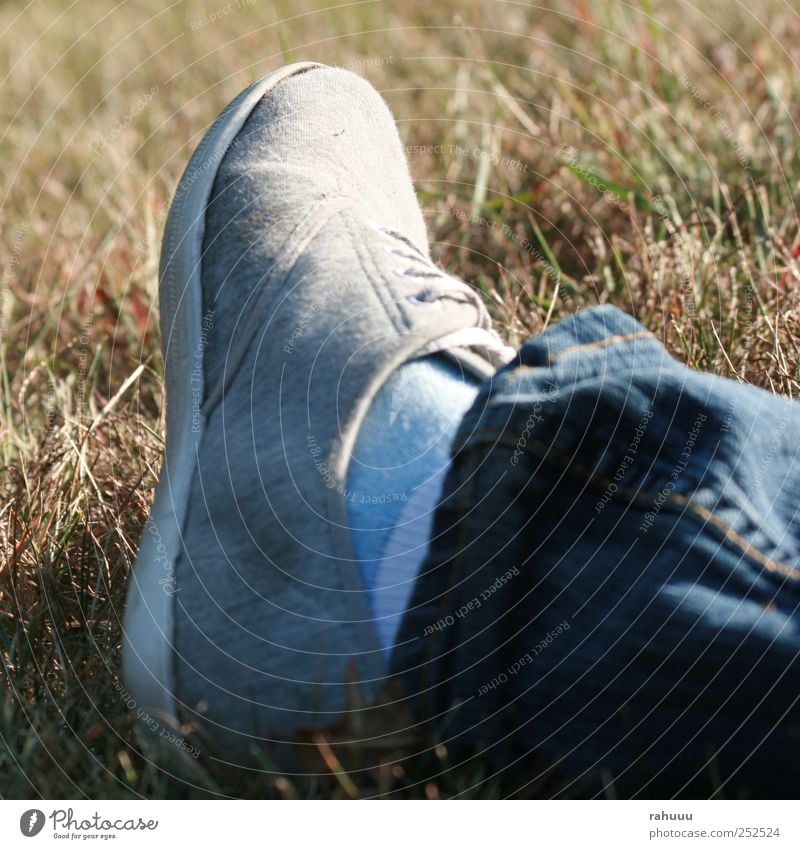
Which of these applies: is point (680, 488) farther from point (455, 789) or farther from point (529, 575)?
point (455, 789)

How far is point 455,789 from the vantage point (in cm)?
78

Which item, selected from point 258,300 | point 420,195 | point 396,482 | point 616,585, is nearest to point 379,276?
point 258,300

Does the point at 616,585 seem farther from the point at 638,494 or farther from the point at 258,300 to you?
the point at 258,300

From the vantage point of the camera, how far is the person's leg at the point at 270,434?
80cm

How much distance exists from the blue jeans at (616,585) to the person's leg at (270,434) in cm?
7

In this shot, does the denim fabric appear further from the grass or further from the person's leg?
the grass

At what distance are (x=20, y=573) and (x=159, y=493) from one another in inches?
8.2

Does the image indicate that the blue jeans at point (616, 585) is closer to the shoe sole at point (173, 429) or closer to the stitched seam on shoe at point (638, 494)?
the stitched seam on shoe at point (638, 494)

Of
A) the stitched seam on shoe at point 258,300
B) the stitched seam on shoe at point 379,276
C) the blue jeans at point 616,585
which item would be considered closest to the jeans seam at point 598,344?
the blue jeans at point 616,585

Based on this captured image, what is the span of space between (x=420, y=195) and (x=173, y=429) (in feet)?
2.33

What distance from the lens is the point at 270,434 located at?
0.85 metres

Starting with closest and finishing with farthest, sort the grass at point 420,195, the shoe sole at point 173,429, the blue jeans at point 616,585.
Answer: the blue jeans at point 616,585
the shoe sole at point 173,429
the grass at point 420,195

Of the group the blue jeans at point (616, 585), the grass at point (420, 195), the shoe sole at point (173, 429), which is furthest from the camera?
the grass at point (420, 195)

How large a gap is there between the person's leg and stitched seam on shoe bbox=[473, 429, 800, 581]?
8 centimetres
